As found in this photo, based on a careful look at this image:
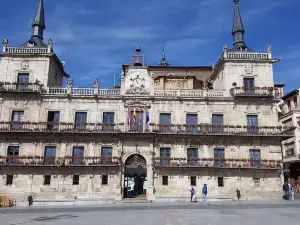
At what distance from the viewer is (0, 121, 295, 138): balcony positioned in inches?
1276

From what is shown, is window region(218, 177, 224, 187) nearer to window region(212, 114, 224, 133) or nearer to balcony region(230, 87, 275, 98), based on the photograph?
window region(212, 114, 224, 133)

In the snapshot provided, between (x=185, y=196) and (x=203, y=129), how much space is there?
7.41 m

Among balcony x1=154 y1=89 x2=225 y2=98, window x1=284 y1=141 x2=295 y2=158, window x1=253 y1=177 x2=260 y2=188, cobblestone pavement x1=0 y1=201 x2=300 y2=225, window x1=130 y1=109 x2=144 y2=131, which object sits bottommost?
cobblestone pavement x1=0 y1=201 x2=300 y2=225

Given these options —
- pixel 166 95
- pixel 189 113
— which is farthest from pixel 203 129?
pixel 166 95

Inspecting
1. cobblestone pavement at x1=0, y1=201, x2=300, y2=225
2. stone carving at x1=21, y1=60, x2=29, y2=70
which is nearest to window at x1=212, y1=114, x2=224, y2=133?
cobblestone pavement at x1=0, y1=201, x2=300, y2=225

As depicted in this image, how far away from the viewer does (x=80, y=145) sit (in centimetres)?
3284

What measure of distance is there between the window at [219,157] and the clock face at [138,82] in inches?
398

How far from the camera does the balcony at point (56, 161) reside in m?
31.4

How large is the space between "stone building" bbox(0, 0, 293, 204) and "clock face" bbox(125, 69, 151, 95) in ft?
0.37

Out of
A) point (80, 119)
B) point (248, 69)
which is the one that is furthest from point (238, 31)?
point (80, 119)

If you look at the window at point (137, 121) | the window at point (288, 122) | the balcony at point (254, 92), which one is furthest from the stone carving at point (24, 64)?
the window at point (288, 122)

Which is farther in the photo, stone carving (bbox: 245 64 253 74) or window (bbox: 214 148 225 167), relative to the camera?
stone carving (bbox: 245 64 253 74)

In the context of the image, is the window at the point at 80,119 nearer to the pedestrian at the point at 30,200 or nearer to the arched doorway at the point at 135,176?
the arched doorway at the point at 135,176

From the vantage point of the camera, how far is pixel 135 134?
3256 cm
